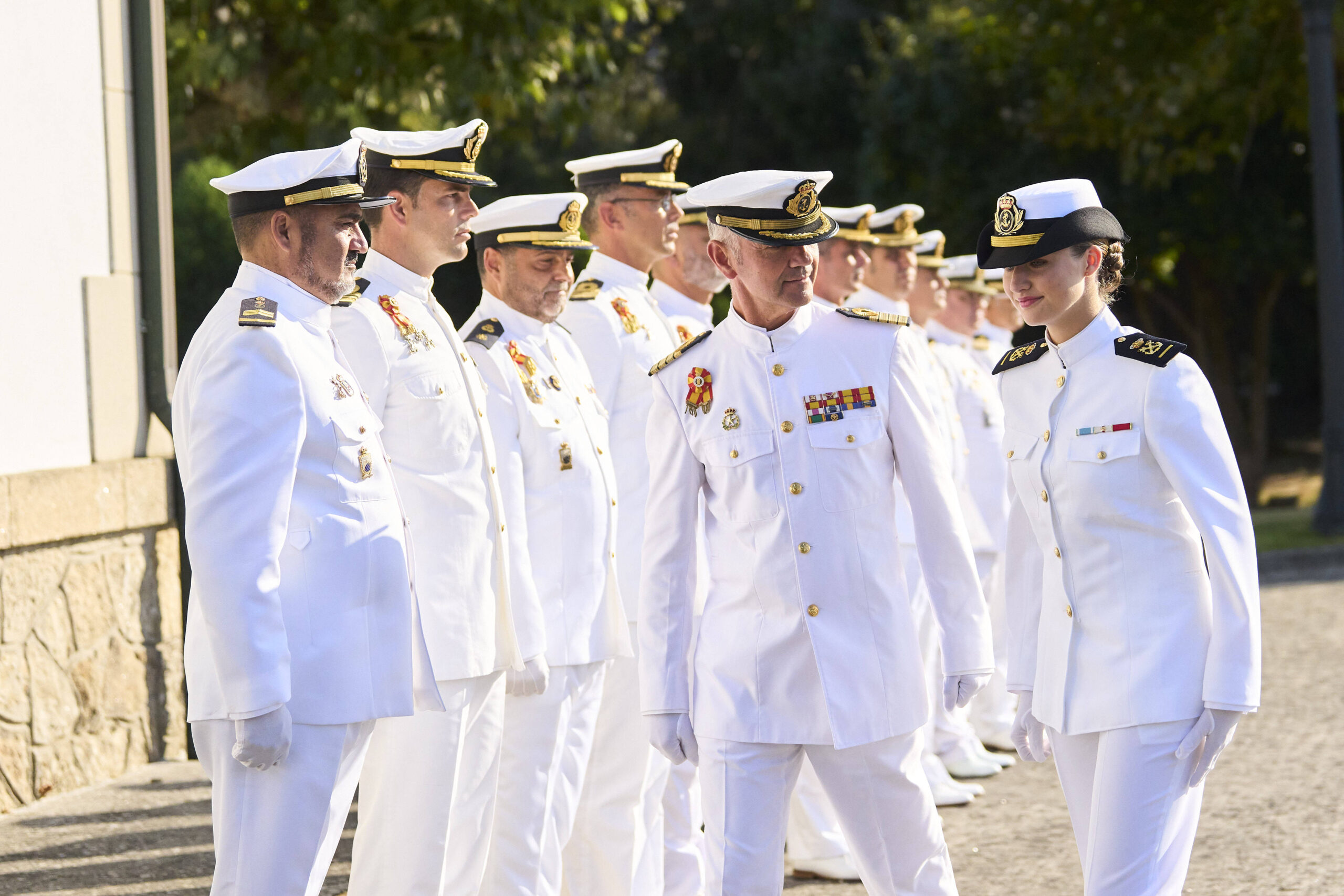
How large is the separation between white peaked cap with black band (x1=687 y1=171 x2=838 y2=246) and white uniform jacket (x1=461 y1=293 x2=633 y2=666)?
113 centimetres

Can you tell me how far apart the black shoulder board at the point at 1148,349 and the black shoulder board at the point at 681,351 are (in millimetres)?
1008

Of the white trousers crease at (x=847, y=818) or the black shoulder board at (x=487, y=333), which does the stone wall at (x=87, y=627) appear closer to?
the black shoulder board at (x=487, y=333)

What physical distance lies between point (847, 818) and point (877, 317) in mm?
1191

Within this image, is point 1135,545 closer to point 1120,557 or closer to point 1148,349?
point 1120,557

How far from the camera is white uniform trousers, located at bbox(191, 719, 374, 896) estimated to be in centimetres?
325

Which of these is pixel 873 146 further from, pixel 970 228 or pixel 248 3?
pixel 248 3

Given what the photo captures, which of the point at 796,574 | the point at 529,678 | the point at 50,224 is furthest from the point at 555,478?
the point at 50,224

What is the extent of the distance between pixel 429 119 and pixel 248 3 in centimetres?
283

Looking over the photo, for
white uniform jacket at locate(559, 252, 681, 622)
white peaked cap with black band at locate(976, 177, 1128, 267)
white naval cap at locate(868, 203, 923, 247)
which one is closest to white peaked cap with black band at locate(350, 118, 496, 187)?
white uniform jacket at locate(559, 252, 681, 622)

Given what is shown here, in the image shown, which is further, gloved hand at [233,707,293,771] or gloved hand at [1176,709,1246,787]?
gloved hand at [1176,709,1246,787]

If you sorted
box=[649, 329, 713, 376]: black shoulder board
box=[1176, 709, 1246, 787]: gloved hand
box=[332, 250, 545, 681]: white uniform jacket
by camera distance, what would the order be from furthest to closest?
box=[332, 250, 545, 681]: white uniform jacket < box=[649, 329, 713, 376]: black shoulder board < box=[1176, 709, 1246, 787]: gloved hand

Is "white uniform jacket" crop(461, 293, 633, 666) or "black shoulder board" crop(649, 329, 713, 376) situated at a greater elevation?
"black shoulder board" crop(649, 329, 713, 376)

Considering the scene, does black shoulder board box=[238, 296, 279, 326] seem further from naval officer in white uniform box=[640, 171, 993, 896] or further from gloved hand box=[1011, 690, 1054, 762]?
gloved hand box=[1011, 690, 1054, 762]

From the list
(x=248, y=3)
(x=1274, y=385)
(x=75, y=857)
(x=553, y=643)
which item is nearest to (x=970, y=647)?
(x=553, y=643)
